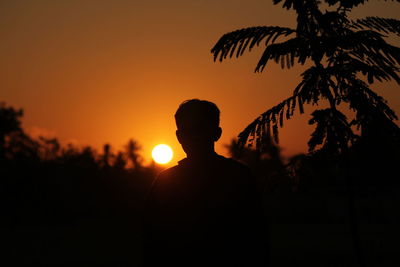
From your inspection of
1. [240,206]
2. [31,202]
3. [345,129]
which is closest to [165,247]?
[240,206]

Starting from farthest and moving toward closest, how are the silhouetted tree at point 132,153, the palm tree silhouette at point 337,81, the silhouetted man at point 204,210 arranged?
the silhouetted tree at point 132,153, the palm tree silhouette at point 337,81, the silhouetted man at point 204,210

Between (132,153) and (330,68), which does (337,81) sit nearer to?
(330,68)

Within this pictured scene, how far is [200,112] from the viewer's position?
77.9 inches

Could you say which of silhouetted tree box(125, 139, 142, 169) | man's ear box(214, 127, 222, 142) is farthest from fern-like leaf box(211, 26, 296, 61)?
silhouetted tree box(125, 139, 142, 169)

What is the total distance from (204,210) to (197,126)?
33 cm

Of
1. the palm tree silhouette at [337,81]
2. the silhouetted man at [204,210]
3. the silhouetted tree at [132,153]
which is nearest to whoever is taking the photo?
the silhouetted man at [204,210]

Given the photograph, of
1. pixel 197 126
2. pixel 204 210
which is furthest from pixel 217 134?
pixel 204 210

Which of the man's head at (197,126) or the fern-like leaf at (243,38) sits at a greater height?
the fern-like leaf at (243,38)

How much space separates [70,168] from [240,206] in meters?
23.6

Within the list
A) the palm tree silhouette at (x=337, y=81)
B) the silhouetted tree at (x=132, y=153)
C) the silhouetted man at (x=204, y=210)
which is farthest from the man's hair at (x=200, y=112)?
the silhouetted tree at (x=132, y=153)

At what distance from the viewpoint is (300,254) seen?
12.7m

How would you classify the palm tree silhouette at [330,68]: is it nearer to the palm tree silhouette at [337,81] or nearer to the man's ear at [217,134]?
the palm tree silhouette at [337,81]

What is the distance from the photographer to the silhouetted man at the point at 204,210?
1.95 metres

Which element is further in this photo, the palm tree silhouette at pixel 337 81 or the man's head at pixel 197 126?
the palm tree silhouette at pixel 337 81
